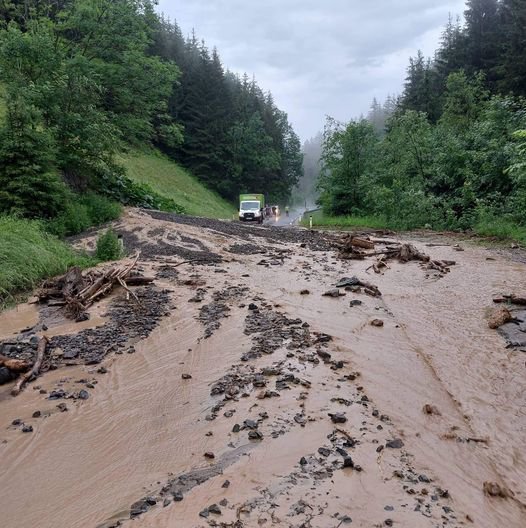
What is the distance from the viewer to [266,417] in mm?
4992

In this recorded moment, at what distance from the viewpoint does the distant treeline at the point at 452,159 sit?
22.4 meters

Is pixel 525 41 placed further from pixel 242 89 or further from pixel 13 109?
pixel 242 89

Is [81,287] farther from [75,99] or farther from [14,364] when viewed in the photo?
[75,99]

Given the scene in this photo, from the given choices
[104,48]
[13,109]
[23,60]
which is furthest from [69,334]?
[104,48]

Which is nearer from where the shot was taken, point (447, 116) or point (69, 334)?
point (69, 334)

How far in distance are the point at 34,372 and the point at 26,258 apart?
6.06 metres

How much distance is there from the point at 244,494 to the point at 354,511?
888mm

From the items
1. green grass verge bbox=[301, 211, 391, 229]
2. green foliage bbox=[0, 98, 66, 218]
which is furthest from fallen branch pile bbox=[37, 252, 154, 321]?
green grass verge bbox=[301, 211, 391, 229]

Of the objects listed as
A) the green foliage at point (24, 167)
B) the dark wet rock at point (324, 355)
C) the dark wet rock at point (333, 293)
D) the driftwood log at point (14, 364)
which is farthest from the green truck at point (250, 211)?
the driftwood log at point (14, 364)

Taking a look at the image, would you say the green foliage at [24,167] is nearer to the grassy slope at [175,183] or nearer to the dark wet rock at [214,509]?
the dark wet rock at [214,509]

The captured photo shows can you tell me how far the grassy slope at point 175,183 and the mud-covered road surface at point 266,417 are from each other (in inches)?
1268

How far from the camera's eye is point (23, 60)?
2277cm

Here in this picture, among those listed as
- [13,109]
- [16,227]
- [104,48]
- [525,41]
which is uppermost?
[525,41]

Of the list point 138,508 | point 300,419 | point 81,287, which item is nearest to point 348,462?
point 300,419
